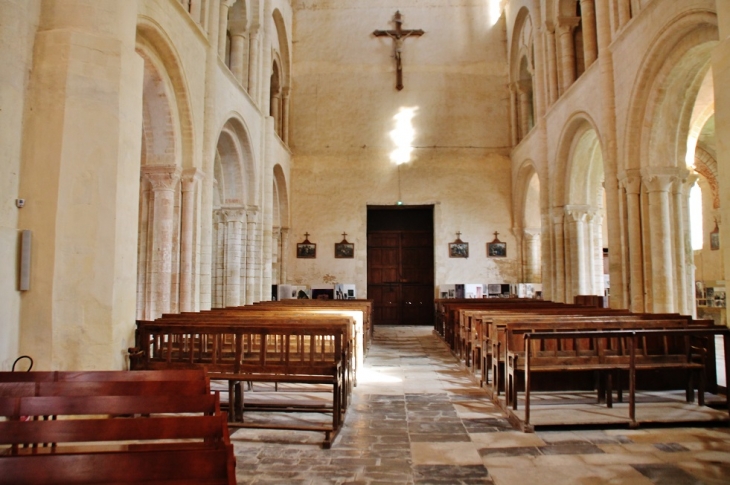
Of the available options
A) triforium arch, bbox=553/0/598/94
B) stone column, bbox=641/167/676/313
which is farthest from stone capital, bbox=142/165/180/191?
triforium arch, bbox=553/0/598/94

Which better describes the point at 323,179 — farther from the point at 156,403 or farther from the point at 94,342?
the point at 156,403

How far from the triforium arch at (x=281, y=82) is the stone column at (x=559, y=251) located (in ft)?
28.6

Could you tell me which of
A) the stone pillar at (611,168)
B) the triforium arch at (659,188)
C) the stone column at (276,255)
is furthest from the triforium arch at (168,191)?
the stone column at (276,255)

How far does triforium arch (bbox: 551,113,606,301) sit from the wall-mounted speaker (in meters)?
A: 11.5

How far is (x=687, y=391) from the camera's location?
5480 mm

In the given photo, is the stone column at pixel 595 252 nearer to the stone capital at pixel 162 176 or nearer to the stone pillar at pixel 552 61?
the stone pillar at pixel 552 61

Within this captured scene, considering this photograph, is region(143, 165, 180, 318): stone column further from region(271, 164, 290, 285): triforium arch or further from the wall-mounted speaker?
region(271, 164, 290, 285): triforium arch

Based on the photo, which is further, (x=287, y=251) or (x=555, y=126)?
(x=287, y=251)

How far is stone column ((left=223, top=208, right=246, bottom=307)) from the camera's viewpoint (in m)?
12.6

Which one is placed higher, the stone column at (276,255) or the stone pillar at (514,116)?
the stone pillar at (514,116)

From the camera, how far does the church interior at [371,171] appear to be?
4.52 metres

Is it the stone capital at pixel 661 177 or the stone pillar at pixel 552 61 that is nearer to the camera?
the stone capital at pixel 661 177

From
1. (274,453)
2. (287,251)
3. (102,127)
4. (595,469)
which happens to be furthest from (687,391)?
(287,251)

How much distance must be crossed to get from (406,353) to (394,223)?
9466 mm
